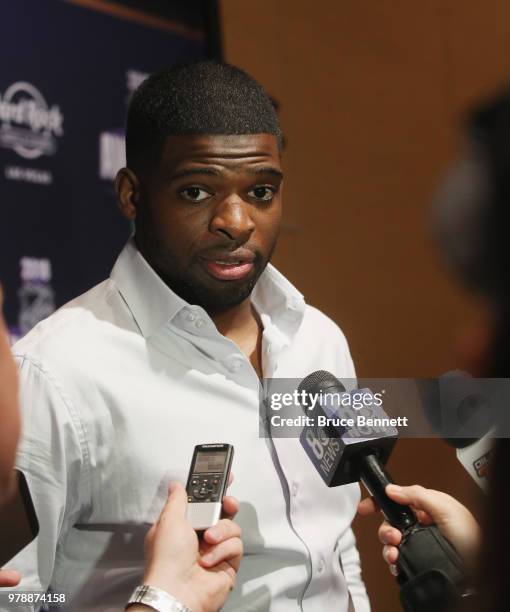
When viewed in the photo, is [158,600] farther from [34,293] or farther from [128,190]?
[34,293]

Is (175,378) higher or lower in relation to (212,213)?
lower

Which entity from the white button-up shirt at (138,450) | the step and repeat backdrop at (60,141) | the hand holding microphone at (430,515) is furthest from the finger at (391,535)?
the step and repeat backdrop at (60,141)

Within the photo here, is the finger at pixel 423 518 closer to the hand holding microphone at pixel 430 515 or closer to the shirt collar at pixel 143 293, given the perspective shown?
the hand holding microphone at pixel 430 515

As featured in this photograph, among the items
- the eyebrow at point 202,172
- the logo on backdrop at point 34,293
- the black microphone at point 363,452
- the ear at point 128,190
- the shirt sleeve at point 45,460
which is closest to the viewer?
the black microphone at point 363,452

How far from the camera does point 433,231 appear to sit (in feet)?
1.23

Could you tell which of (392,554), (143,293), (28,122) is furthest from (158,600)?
(28,122)

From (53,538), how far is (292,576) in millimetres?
368

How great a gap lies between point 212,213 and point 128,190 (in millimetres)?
184

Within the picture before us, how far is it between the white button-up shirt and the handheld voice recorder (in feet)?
0.54

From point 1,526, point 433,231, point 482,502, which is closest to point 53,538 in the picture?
point 1,526

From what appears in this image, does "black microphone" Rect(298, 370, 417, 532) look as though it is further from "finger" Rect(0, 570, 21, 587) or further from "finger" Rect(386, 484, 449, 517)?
"finger" Rect(0, 570, 21, 587)

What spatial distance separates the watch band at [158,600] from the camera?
3.22ft

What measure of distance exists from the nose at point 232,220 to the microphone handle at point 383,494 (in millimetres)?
432

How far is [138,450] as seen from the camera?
4.18 feet
